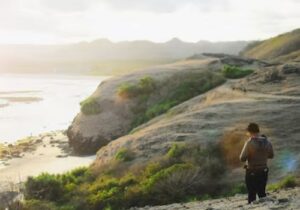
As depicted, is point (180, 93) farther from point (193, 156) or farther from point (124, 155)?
point (193, 156)

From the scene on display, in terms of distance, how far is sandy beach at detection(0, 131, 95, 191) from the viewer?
121ft

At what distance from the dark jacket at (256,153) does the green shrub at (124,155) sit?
13722 mm

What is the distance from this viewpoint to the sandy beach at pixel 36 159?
3688 centimetres

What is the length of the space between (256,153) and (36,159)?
93.8 feet

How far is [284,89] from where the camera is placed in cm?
3388

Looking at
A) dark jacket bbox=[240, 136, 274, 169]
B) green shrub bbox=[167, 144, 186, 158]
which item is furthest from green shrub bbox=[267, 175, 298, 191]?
green shrub bbox=[167, 144, 186, 158]

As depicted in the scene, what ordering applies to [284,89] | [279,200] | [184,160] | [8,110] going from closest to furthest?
[279,200], [184,160], [284,89], [8,110]

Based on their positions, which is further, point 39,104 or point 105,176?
point 39,104

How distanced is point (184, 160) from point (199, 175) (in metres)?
1.59

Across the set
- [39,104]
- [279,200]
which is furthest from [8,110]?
[279,200]

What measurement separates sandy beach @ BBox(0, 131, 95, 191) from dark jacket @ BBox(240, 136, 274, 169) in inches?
717

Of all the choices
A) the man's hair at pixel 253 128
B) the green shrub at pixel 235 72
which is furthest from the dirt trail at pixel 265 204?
the green shrub at pixel 235 72

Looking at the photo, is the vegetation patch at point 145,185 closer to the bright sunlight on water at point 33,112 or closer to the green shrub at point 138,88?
the green shrub at point 138,88

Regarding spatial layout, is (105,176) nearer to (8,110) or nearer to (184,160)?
(184,160)
